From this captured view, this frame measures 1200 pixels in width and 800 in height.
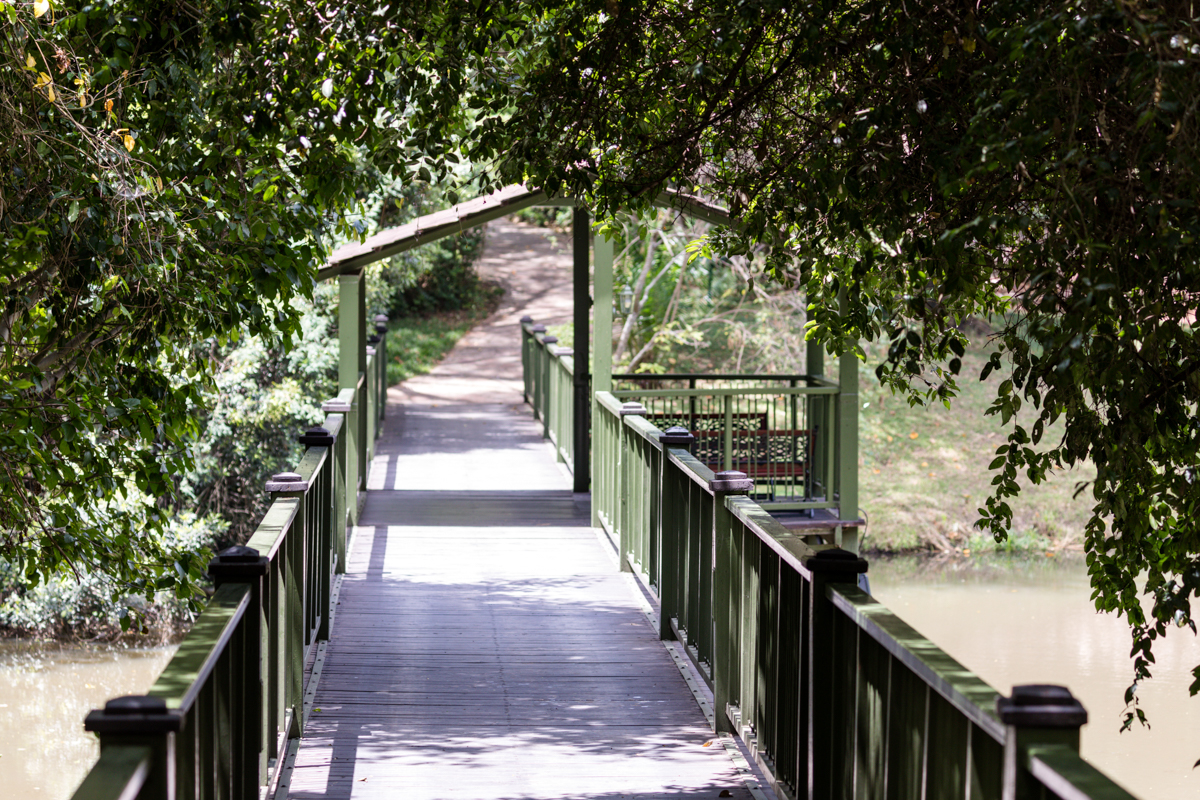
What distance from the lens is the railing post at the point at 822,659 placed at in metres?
3.35

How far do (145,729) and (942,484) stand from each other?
22.5 m

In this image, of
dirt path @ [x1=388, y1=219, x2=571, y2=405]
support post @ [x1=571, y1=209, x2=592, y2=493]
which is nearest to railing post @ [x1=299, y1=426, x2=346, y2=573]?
support post @ [x1=571, y1=209, x2=592, y2=493]

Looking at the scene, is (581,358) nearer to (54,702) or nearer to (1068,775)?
(54,702)

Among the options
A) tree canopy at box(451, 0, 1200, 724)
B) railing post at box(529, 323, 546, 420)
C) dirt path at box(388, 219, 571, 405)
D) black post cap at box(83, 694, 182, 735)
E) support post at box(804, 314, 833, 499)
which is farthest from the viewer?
dirt path at box(388, 219, 571, 405)

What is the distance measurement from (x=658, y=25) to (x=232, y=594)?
3.62 metres

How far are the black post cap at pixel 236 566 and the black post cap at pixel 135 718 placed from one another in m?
1.21

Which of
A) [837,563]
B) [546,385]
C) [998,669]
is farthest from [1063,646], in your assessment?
[837,563]

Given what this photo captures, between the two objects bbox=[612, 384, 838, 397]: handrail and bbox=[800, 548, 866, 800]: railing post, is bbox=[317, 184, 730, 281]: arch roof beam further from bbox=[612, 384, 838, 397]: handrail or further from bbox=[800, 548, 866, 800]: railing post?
bbox=[800, 548, 866, 800]: railing post

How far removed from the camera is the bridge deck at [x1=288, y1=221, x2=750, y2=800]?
14.9 feet

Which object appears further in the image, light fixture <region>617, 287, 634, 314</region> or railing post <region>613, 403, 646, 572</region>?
light fixture <region>617, 287, 634, 314</region>

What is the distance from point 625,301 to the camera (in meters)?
20.5

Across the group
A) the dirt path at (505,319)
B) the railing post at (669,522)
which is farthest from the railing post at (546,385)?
the railing post at (669,522)

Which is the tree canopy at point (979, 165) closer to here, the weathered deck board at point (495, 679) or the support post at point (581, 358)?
the weathered deck board at point (495, 679)

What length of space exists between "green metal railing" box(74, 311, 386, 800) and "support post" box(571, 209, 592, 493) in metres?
5.21
